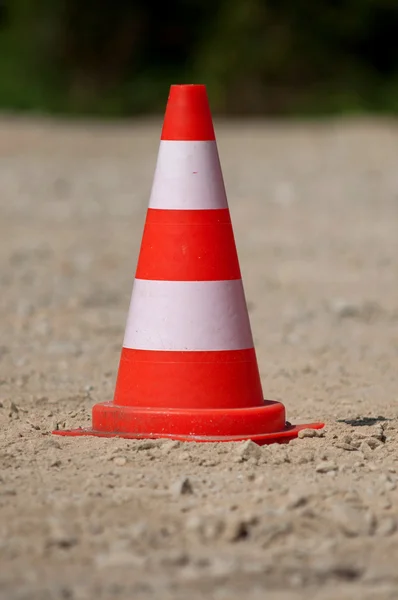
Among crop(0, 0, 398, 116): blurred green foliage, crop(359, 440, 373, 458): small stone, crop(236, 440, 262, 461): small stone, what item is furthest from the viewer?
crop(0, 0, 398, 116): blurred green foliage

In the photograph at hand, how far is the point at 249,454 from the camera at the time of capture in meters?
3.58

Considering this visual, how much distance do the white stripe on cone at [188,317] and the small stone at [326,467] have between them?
1.80ft

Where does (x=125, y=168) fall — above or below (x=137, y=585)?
above

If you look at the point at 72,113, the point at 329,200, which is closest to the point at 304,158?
the point at 329,200

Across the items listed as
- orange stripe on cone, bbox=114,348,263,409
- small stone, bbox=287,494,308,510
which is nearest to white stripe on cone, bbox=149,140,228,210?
orange stripe on cone, bbox=114,348,263,409

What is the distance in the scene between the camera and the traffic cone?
3797 millimetres

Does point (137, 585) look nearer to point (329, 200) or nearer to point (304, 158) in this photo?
point (329, 200)

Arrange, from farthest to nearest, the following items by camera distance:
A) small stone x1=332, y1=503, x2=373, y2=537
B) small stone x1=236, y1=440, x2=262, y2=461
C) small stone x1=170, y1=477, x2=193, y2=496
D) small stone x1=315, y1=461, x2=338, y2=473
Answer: small stone x1=236, y1=440, x2=262, y2=461 < small stone x1=315, y1=461, x2=338, y2=473 < small stone x1=170, y1=477, x2=193, y2=496 < small stone x1=332, y1=503, x2=373, y2=537

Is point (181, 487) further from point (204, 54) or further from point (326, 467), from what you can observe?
point (204, 54)

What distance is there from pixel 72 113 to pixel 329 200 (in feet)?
52.6

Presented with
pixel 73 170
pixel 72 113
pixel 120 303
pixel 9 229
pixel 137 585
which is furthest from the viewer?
pixel 72 113

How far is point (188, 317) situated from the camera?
3.83m

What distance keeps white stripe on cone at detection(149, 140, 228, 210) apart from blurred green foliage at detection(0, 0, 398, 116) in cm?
2535

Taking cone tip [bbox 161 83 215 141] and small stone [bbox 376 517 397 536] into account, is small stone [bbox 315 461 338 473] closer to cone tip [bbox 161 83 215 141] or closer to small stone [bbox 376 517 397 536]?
small stone [bbox 376 517 397 536]
